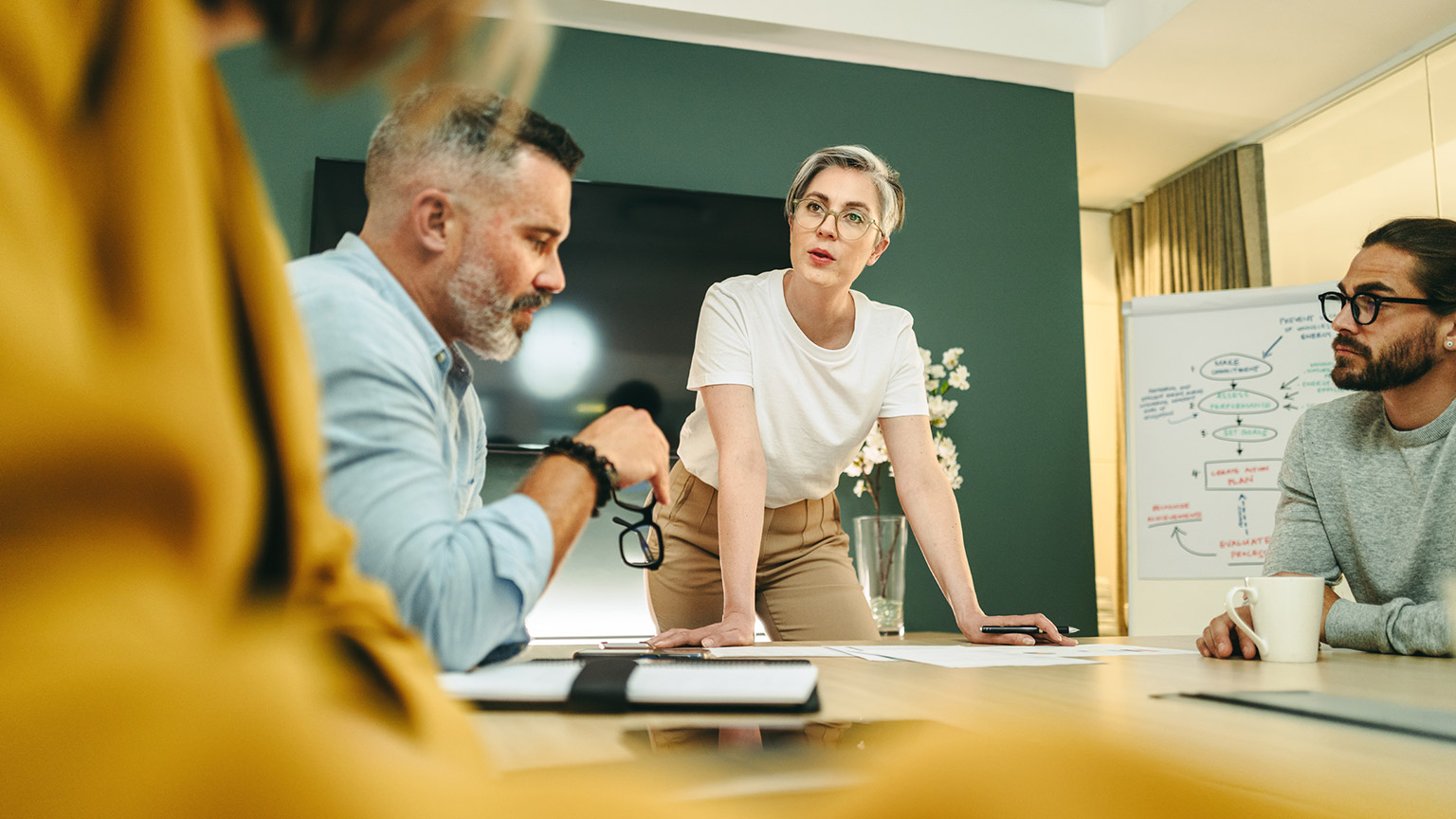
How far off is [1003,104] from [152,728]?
13.2ft

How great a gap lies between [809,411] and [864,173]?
53 cm

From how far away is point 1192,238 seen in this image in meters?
4.67

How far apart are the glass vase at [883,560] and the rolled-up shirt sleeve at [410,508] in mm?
2385

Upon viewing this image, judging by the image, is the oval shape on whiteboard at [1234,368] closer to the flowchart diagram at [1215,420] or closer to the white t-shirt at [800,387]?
the flowchart diagram at [1215,420]

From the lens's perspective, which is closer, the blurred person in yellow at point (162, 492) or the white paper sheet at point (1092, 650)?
the blurred person in yellow at point (162, 492)

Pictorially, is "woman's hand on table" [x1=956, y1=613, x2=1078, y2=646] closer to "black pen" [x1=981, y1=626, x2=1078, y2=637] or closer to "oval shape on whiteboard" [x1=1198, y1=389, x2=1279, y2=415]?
"black pen" [x1=981, y1=626, x2=1078, y2=637]

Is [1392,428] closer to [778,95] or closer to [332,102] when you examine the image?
[332,102]

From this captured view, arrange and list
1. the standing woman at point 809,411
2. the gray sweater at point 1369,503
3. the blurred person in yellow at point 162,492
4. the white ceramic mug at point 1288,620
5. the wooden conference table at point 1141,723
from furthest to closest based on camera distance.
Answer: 1. the standing woman at point 809,411
2. the gray sweater at point 1369,503
3. the white ceramic mug at point 1288,620
4. the wooden conference table at point 1141,723
5. the blurred person in yellow at point 162,492

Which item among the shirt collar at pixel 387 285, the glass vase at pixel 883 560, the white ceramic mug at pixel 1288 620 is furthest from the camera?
the glass vase at pixel 883 560

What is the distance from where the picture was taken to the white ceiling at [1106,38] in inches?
130

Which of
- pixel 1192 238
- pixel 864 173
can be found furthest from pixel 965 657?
pixel 1192 238

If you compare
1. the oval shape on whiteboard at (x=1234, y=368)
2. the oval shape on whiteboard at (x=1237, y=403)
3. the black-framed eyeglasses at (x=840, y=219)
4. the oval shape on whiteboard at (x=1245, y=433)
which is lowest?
the oval shape on whiteboard at (x=1245, y=433)

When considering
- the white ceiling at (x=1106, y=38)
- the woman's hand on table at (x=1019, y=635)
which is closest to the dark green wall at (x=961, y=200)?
the white ceiling at (x=1106, y=38)

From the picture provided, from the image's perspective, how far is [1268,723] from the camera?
0.49 metres
